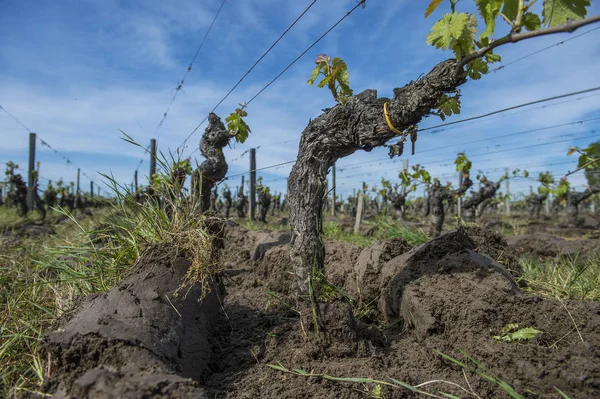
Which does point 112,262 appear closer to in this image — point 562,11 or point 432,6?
point 432,6

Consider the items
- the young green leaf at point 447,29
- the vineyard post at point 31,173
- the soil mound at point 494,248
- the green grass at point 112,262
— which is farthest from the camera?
the vineyard post at point 31,173

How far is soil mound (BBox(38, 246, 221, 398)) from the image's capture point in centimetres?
139

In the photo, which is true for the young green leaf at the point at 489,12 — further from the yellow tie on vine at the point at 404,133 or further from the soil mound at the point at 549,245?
the soil mound at the point at 549,245

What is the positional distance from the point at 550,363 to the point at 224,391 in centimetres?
173

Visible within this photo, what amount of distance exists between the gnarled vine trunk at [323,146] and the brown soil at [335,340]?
540 mm

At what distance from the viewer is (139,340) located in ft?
5.79

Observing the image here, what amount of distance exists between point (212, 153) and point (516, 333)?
500cm

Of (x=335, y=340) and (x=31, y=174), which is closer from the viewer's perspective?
(x=335, y=340)

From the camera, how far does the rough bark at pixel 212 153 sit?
18.9ft

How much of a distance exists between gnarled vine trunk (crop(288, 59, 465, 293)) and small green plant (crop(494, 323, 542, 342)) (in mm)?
1328

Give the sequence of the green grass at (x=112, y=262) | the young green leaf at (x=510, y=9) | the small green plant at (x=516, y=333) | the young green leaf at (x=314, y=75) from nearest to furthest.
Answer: the young green leaf at (x=510, y=9)
the small green plant at (x=516, y=333)
the green grass at (x=112, y=262)
the young green leaf at (x=314, y=75)

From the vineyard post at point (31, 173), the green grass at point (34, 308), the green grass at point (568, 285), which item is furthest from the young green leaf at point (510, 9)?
the vineyard post at point (31, 173)

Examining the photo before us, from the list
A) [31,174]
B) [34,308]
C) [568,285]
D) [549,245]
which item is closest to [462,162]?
[549,245]

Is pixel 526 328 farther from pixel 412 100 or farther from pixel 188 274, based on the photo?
pixel 188 274
